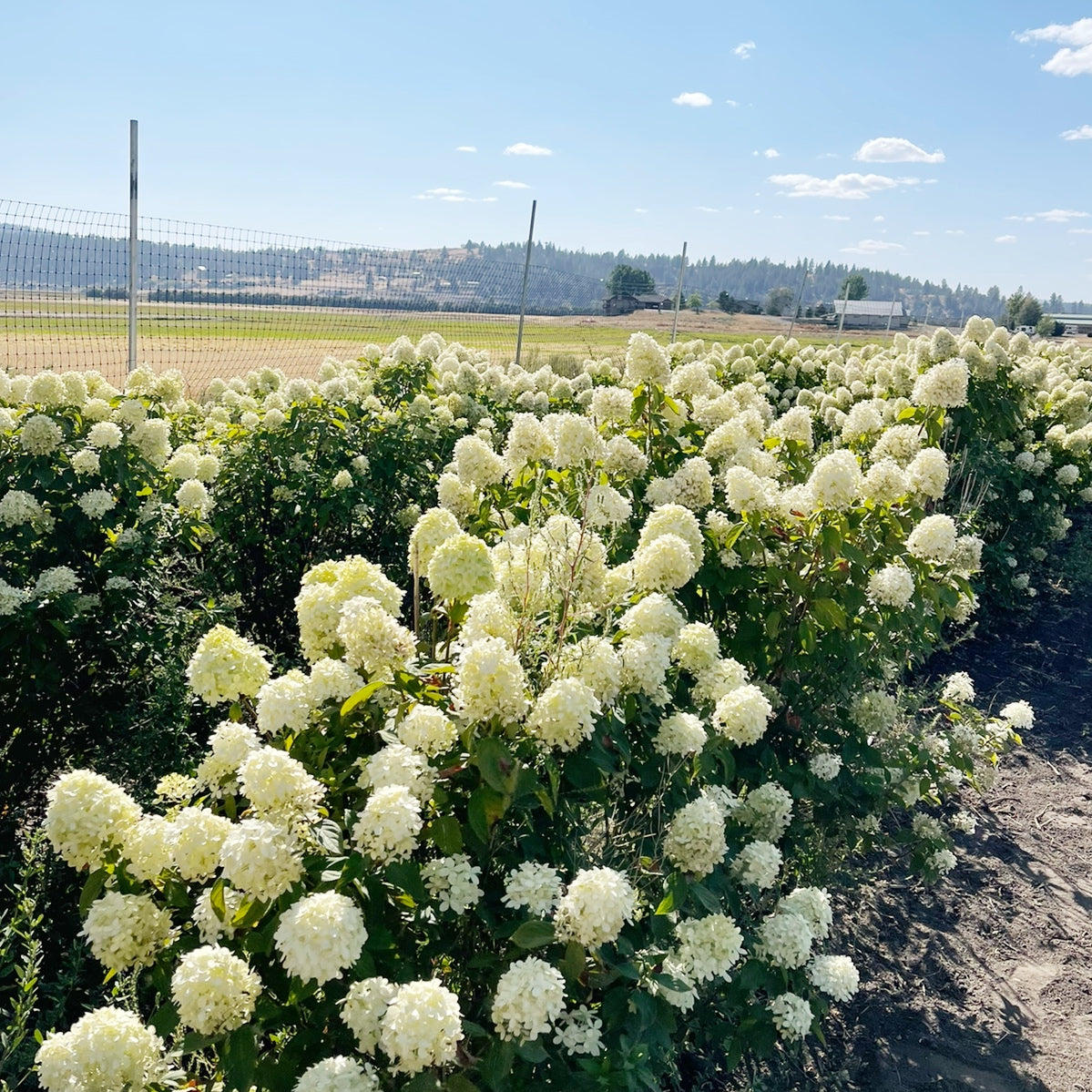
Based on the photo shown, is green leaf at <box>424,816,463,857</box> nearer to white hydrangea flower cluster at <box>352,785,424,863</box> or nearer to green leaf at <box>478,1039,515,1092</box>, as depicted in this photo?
white hydrangea flower cluster at <box>352,785,424,863</box>

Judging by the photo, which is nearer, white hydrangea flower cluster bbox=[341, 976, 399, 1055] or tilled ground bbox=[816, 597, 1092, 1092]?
white hydrangea flower cluster bbox=[341, 976, 399, 1055]

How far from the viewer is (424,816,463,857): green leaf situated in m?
1.57

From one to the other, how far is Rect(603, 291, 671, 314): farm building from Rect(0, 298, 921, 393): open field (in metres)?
0.45

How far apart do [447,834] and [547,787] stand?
0.23m

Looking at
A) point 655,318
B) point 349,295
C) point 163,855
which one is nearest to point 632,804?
point 163,855

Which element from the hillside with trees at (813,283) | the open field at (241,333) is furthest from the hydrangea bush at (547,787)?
the hillside with trees at (813,283)

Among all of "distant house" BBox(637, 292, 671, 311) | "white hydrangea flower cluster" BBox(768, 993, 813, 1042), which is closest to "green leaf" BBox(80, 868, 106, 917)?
"white hydrangea flower cluster" BBox(768, 993, 813, 1042)

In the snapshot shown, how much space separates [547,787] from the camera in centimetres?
171

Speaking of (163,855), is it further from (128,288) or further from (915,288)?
(915,288)

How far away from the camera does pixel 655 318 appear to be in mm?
31453

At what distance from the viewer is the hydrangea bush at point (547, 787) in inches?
58.7

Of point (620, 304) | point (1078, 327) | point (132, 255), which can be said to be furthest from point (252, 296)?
point (1078, 327)

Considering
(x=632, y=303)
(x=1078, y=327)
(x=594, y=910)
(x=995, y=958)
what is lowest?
(x=995, y=958)

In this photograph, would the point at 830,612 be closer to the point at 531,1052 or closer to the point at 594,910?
the point at 594,910
